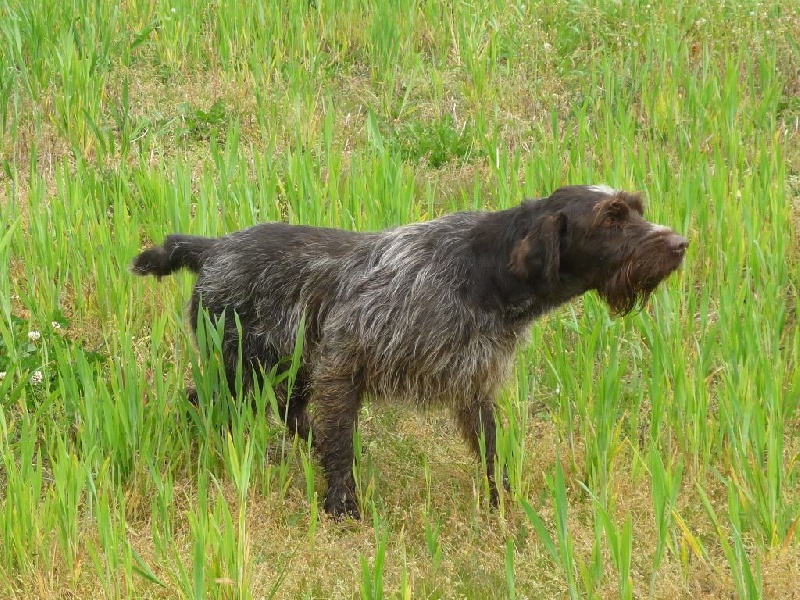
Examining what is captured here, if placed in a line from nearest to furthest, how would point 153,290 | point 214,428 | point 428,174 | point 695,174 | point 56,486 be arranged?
1. point 56,486
2. point 214,428
3. point 153,290
4. point 695,174
5. point 428,174

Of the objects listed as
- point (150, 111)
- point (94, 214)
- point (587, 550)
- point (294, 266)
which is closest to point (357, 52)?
point (150, 111)

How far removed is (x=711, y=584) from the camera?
3.66 meters

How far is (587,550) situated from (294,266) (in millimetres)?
1638

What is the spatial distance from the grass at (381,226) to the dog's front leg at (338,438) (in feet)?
0.24

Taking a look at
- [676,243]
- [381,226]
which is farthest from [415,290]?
[381,226]

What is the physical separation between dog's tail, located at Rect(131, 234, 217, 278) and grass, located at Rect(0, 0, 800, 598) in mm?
257

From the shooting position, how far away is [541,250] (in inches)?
161

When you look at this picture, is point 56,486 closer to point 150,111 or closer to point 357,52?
point 150,111

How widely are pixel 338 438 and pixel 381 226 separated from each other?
55.4 inches

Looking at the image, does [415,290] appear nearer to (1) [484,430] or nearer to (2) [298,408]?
(1) [484,430]

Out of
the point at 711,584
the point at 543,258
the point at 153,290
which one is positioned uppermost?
the point at 543,258

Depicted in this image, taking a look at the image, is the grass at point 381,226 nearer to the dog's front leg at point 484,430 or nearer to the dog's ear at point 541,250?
the dog's front leg at point 484,430

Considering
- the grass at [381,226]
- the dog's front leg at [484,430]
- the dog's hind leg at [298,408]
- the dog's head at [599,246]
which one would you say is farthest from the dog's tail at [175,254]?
the dog's head at [599,246]

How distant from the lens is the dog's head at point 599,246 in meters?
4.00
